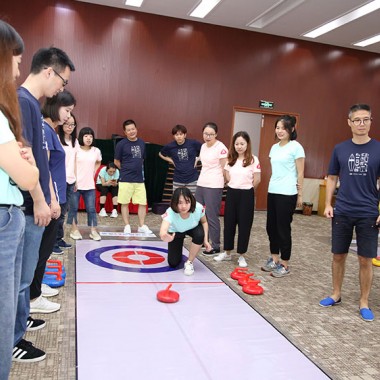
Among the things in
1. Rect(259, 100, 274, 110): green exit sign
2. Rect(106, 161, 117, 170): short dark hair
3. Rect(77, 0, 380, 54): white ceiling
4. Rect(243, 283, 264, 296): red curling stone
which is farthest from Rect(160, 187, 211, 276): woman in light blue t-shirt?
Rect(259, 100, 274, 110): green exit sign

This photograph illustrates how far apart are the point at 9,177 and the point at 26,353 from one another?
114 centimetres

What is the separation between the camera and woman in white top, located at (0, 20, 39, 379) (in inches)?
49.7

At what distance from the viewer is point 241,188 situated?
13.4ft

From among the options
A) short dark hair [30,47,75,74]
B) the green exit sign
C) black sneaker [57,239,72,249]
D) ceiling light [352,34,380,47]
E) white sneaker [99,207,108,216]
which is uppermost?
ceiling light [352,34,380,47]

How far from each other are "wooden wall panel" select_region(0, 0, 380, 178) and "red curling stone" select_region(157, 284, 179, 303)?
5350 mm

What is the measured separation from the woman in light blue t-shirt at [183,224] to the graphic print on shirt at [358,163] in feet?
4.56

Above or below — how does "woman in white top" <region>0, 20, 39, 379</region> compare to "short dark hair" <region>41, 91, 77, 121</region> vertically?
below

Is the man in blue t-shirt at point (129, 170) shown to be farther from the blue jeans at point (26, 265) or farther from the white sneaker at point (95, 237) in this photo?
the blue jeans at point (26, 265)

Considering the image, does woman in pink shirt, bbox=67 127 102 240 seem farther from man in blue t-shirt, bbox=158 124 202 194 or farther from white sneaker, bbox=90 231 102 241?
man in blue t-shirt, bbox=158 124 202 194

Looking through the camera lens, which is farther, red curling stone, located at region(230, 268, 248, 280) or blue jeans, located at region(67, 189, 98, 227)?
blue jeans, located at region(67, 189, 98, 227)

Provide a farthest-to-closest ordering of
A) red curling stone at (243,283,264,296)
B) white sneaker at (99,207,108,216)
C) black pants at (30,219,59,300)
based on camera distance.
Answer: white sneaker at (99,207,108,216)
red curling stone at (243,283,264,296)
black pants at (30,219,59,300)

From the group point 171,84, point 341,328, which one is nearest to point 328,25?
point 171,84

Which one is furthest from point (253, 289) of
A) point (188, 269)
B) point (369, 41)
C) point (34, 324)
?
point (369, 41)

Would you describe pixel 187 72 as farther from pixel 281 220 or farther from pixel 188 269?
pixel 188 269
